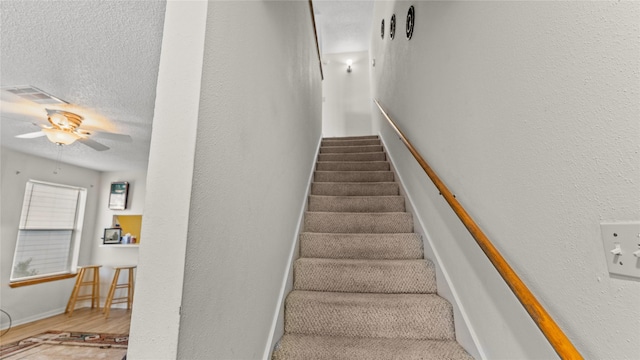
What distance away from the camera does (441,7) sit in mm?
1516

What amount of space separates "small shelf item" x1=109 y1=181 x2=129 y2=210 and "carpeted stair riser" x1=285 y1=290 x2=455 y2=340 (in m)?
5.33

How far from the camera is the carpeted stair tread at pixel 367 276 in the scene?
1.59 metres

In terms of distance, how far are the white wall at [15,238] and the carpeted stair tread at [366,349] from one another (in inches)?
187

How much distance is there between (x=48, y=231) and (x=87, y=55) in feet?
14.1

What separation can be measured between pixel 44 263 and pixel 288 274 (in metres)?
5.32

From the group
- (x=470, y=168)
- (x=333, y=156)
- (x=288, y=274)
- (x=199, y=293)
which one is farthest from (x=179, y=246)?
(x=333, y=156)

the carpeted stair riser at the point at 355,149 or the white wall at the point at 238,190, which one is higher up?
the carpeted stair riser at the point at 355,149

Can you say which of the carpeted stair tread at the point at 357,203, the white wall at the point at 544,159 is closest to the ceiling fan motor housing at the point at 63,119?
the carpeted stair tread at the point at 357,203

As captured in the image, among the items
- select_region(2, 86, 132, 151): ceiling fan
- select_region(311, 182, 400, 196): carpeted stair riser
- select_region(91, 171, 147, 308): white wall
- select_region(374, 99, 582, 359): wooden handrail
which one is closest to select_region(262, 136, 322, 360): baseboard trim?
select_region(311, 182, 400, 196): carpeted stair riser

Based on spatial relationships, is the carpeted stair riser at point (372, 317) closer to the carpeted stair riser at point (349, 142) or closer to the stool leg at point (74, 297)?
the carpeted stair riser at point (349, 142)

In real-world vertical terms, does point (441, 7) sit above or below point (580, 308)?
above

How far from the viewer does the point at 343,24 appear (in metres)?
4.81

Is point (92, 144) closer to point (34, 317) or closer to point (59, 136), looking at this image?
point (59, 136)

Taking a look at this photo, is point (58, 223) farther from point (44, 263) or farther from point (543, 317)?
point (543, 317)
